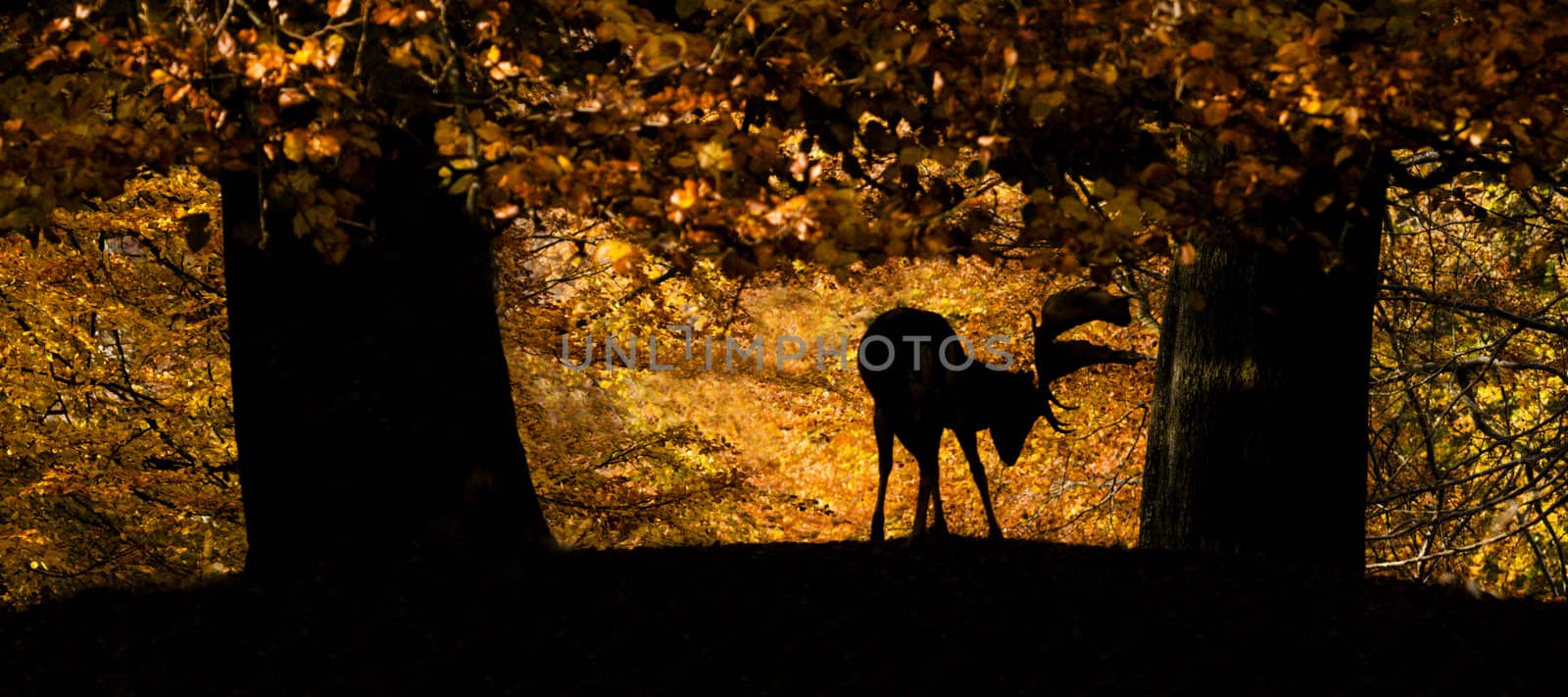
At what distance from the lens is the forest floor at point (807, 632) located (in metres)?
5.86

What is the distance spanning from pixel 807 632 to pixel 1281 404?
11.1 feet

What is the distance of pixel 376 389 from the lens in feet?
23.4

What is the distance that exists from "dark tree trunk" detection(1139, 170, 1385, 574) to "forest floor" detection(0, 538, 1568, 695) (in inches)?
30.1

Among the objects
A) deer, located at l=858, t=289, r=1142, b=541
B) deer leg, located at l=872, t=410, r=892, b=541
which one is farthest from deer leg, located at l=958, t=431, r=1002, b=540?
deer leg, located at l=872, t=410, r=892, b=541

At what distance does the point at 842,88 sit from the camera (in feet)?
20.5

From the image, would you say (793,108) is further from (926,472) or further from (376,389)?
(376,389)

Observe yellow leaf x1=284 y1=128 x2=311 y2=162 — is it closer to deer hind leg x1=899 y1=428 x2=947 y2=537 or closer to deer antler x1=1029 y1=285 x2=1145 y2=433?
deer hind leg x1=899 y1=428 x2=947 y2=537

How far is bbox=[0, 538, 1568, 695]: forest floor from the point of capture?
19.2ft

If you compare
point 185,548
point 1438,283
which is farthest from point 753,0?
point 1438,283

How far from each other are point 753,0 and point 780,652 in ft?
9.09

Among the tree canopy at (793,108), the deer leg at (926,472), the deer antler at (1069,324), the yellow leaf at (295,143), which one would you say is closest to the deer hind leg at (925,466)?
the deer leg at (926,472)

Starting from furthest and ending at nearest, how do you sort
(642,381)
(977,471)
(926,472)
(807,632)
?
(642,381)
(977,471)
(926,472)
(807,632)

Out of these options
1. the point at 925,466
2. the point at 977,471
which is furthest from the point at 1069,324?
the point at 925,466

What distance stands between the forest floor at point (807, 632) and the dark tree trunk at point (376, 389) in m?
0.29
